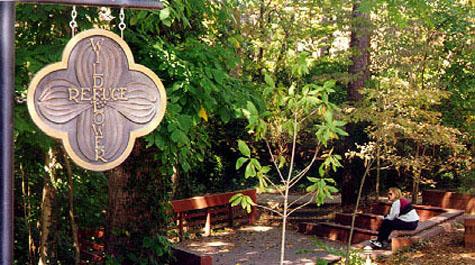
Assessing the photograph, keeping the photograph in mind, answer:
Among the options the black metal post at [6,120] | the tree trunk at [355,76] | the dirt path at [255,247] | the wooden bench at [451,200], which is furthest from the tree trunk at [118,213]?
the wooden bench at [451,200]

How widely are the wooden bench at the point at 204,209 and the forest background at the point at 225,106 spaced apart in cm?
49

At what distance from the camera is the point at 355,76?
12.6m

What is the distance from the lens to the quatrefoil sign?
2.38m

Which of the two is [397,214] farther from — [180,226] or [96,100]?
[96,100]

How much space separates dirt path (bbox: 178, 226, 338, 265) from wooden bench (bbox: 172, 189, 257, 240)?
1.18 ft

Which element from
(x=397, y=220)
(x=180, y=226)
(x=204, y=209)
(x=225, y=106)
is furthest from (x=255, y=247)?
(x=225, y=106)

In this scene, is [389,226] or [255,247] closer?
[389,226]

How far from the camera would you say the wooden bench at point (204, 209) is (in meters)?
11.8

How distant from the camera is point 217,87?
5.60m

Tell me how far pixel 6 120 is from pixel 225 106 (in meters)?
3.59

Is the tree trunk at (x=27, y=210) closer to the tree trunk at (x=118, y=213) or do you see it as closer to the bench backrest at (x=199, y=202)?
the tree trunk at (x=118, y=213)

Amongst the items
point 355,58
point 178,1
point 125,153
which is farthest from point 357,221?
point 125,153

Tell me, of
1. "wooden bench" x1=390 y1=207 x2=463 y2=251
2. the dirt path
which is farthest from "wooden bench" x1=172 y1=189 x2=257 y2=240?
Result: "wooden bench" x1=390 y1=207 x2=463 y2=251

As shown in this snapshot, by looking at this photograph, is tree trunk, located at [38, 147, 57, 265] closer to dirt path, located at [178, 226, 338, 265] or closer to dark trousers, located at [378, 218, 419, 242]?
Result: dirt path, located at [178, 226, 338, 265]
